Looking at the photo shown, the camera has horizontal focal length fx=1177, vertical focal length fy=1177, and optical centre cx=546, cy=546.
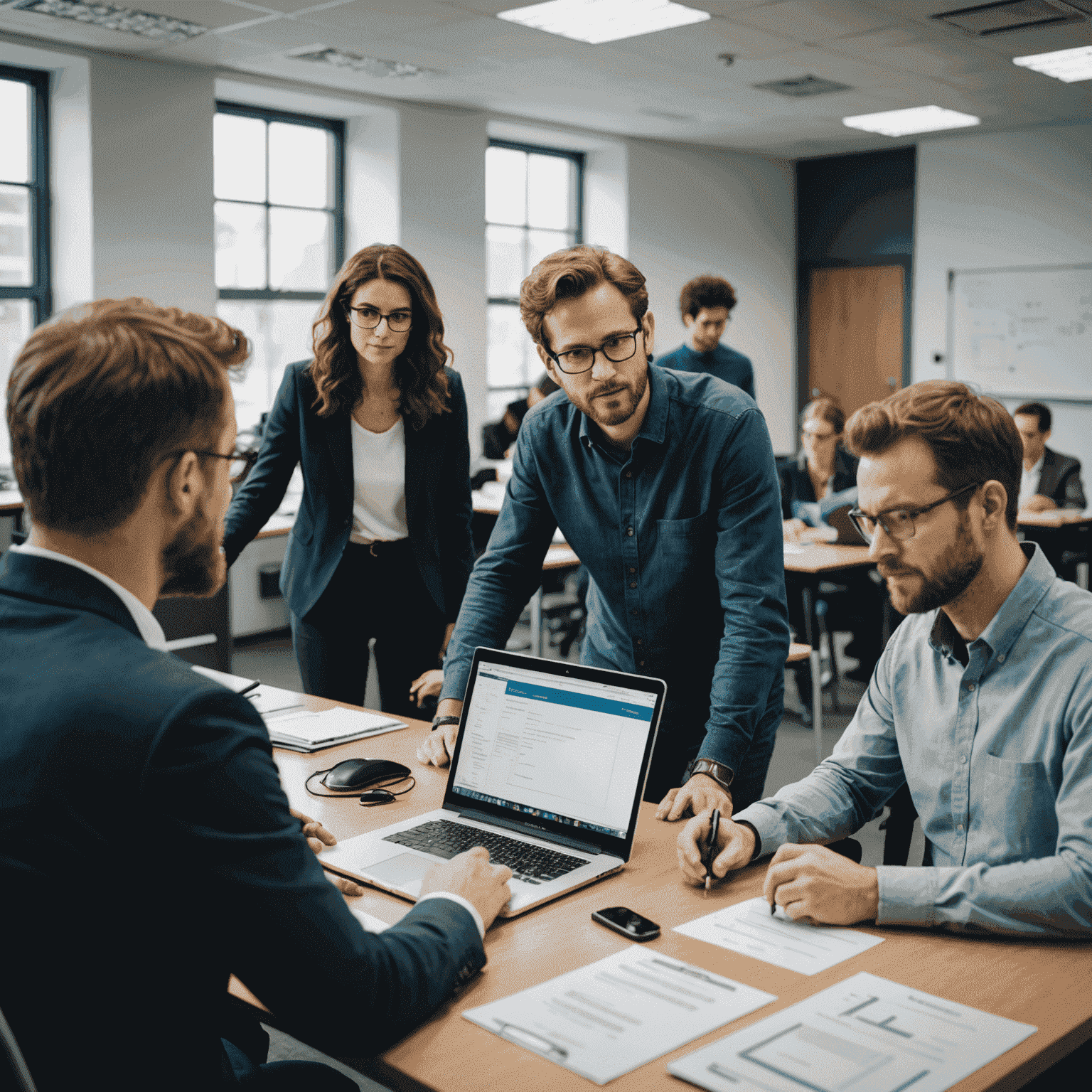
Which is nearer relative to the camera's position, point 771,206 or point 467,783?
point 467,783

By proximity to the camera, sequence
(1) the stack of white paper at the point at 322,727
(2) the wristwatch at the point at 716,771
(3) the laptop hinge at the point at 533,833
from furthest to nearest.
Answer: (1) the stack of white paper at the point at 322,727
(2) the wristwatch at the point at 716,771
(3) the laptop hinge at the point at 533,833

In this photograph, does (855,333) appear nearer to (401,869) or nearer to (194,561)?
(401,869)

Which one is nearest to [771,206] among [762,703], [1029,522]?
[1029,522]

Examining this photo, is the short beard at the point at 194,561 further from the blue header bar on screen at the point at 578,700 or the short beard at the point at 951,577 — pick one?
the short beard at the point at 951,577

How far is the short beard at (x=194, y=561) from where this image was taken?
109 cm

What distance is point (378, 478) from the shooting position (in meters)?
2.65

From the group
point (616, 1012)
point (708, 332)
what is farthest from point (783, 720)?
point (616, 1012)

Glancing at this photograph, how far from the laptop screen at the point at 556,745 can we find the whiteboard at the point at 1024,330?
7.39m

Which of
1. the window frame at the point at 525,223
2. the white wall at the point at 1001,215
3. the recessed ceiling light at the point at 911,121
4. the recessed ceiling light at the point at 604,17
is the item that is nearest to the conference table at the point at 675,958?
the recessed ceiling light at the point at 604,17

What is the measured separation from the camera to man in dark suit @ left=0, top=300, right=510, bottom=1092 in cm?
93

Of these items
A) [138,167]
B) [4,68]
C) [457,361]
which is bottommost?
[457,361]

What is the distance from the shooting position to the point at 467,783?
1.73 metres

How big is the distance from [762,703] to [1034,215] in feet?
25.3

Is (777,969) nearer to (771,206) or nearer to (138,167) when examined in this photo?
(138,167)
